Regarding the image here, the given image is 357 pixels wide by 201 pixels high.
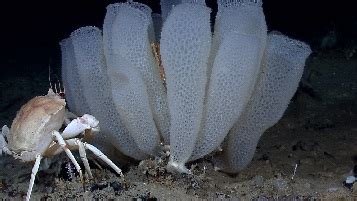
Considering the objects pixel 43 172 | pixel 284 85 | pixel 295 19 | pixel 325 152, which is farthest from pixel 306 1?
pixel 43 172

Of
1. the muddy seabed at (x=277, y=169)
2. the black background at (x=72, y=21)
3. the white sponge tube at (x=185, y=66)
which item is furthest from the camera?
the black background at (x=72, y=21)

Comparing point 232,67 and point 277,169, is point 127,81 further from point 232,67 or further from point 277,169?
point 277,169

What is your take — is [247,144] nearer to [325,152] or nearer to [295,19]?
[325,152]

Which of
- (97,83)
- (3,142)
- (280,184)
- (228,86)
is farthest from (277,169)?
(3,142)

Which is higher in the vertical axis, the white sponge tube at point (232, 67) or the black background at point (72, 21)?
the white sponge tube at point (232, 67)

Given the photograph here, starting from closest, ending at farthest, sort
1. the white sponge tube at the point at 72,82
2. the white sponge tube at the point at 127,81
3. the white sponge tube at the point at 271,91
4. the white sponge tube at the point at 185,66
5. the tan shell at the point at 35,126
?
the white sponge tube at the point at 185,66 < the tan shell at the point at 35,126 < the white sponge tube at the point at 127,81 < the white sponge tube at the point at 271,91 < the white sponge tube at the point at 72,82

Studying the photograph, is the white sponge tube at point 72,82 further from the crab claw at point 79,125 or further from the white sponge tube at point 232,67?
the white sponge tube at point 232,67

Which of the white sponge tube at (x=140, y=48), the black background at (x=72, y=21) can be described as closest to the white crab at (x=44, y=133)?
the white sponge tube at (x=140, y=48)
